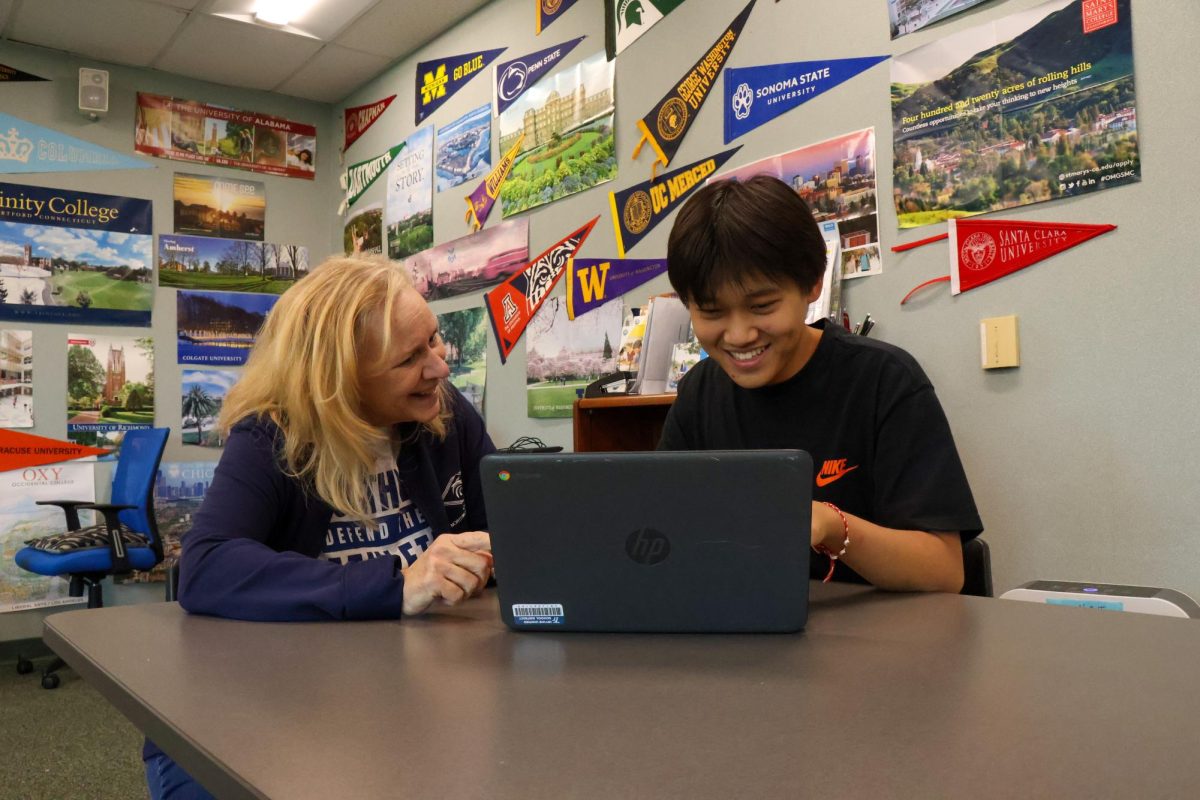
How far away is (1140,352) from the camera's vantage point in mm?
1764

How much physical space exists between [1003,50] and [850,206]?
0.49m

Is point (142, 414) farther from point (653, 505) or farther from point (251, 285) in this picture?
A: point (653, 505)

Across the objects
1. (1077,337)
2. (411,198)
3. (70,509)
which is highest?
(411,198)

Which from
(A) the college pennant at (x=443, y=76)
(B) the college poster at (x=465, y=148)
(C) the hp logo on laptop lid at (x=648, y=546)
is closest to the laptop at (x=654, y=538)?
(C) the hp logo on laptop lid at (x=648, y=546)

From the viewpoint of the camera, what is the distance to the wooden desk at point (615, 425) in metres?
2.61

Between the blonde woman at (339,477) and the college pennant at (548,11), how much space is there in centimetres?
220

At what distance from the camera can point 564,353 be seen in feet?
10.5

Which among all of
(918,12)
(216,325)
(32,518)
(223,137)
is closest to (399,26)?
(223,137)

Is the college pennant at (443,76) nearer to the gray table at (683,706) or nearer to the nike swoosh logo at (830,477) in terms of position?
the nike swoosh logo at (830,477)

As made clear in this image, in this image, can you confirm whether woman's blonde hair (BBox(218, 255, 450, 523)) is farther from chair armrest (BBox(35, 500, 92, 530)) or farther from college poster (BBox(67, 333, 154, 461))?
college poster (BBox(67, 333, 154, 461))

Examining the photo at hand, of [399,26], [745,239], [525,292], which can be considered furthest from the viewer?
[399,26]

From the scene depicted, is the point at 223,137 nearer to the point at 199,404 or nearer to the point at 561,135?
the point at 199,404

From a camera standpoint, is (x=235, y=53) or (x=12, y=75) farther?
(x=235, y=53)

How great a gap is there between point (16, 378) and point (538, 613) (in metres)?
3.92
